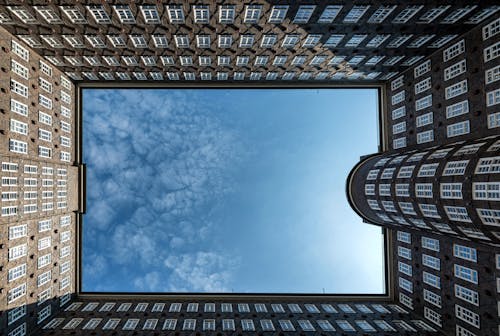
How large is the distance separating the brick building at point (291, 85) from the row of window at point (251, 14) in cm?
18

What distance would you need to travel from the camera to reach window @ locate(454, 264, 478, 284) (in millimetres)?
38044

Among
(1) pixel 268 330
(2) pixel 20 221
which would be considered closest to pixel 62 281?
(2) pixel 20 221

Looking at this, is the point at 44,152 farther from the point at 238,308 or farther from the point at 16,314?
the point at 238,308

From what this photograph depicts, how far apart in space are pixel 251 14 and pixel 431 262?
142ft

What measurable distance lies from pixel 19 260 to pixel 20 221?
4.76 meters

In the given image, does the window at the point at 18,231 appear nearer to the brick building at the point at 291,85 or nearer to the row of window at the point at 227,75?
the brick building at the point at 291,85

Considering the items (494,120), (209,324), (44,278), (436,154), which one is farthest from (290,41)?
(44,278)

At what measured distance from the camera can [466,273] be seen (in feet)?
129

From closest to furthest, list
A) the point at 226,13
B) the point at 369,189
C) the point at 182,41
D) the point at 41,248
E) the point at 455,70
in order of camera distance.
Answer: the point at 226,13
the point at 455,70
the point at 182,41
the point at 41,248
the point at 369,189

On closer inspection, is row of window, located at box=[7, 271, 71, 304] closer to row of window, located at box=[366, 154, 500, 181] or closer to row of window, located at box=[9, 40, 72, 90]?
row of window, located at box=[9, 40, 72, 90]

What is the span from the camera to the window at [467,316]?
1469 inches

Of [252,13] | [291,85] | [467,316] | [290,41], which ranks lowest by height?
[467,316]

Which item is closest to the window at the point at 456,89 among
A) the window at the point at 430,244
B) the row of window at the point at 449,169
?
the row of window at the point at 449,169

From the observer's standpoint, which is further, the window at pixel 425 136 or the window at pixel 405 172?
the window at pixel 425 136
